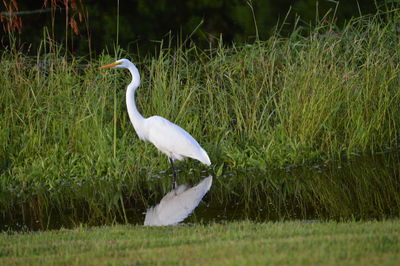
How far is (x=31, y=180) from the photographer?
25.7 feet

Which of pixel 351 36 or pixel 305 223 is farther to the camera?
pixel 351 36

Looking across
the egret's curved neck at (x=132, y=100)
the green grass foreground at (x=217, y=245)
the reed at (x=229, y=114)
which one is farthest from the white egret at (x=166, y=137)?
the green grass foreground at (x=217, y=245)

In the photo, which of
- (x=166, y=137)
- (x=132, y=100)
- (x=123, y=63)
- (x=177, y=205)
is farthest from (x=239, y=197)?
(x=123, y=63)

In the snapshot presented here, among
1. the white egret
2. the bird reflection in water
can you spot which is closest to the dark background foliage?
the white egret

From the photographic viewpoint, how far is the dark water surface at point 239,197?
6.41 metres

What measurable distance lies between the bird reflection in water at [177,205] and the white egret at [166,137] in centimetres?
24

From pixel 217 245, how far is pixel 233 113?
4803mm

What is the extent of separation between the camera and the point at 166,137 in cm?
789

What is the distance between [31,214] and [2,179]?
1190 mm

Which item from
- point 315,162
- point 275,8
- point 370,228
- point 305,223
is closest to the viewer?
point 370,228

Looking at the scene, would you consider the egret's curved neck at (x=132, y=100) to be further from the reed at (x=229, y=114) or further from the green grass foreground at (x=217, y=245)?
the green grass foreground at (x=217, y=245)

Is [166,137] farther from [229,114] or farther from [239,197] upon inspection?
[229,114]

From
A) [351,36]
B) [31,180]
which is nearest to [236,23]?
[351,36]

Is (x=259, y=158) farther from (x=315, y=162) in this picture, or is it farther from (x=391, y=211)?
(x=391, y=211)
